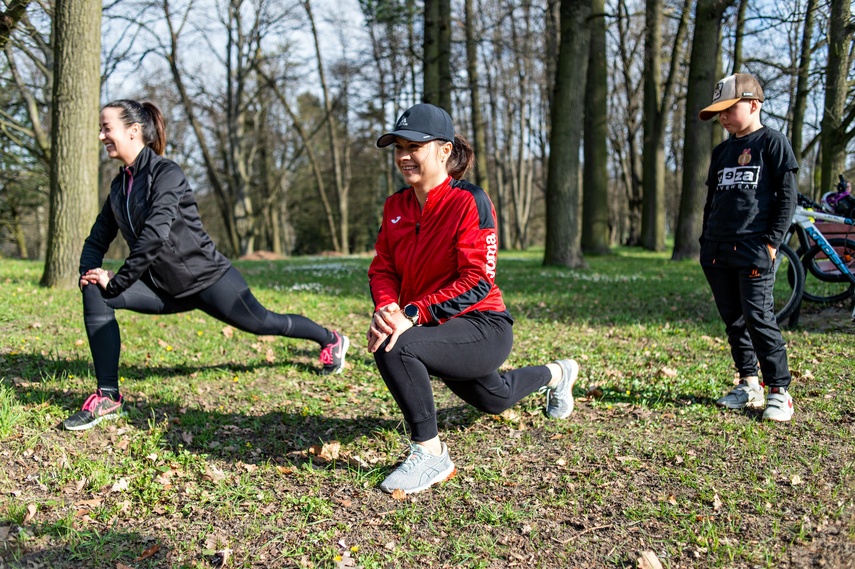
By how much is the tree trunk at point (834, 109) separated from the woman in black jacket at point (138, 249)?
36.4ft

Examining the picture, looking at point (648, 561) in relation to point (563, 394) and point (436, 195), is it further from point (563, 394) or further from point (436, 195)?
point (436, 195)

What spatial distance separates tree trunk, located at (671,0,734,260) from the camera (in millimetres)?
14680

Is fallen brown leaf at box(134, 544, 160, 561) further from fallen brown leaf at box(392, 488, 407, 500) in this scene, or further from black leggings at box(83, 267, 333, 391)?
black leggings at box(83, 267, 333, 391)

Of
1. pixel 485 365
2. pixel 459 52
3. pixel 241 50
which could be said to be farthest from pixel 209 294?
pixel 241 50

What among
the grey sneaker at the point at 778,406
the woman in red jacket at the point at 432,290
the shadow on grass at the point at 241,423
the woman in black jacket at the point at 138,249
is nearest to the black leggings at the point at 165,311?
the woman in black jacket at the point at 138,249

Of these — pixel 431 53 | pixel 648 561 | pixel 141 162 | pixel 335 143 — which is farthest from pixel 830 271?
pixel 335 143

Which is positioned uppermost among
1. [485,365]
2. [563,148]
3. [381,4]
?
[381,4]

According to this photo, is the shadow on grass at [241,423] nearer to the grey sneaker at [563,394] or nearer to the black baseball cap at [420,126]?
the grey sneaker at [563,394]

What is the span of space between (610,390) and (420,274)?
2360mm

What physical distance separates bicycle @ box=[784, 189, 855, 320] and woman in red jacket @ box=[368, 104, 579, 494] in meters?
4.51

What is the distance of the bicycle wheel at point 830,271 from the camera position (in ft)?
22.4

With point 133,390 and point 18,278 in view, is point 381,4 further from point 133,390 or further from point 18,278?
point 133,390

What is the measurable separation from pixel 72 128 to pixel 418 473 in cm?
773

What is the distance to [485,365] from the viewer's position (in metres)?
3.45
